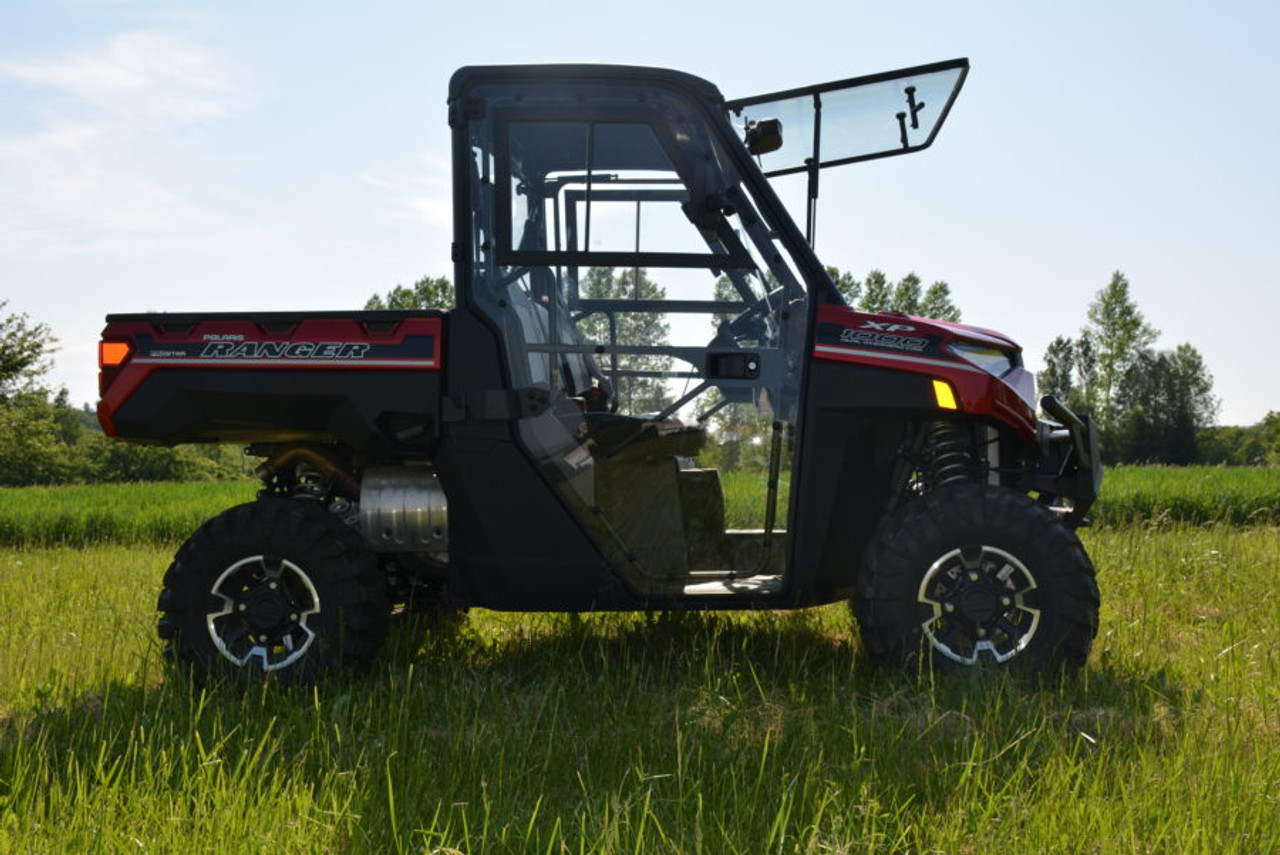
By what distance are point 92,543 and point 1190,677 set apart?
41.9 feet

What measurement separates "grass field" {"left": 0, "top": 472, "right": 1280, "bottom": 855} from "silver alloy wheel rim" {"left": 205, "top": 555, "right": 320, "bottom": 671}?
0.19 m

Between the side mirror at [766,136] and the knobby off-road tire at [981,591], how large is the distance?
4.70 feet

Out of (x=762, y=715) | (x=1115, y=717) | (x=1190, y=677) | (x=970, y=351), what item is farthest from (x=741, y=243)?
(x=1190, y=677)

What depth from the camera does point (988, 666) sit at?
12.1 feet

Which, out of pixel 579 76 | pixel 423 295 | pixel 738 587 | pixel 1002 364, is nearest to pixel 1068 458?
pixel 1002 364

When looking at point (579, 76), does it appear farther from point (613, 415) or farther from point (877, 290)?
point (877, 290)

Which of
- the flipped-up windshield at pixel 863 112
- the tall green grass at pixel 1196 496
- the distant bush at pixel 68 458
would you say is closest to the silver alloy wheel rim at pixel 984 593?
the flipped-up windshield at pixel 863 112

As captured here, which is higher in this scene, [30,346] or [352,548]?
[30,346]

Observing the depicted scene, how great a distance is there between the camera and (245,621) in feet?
13.0

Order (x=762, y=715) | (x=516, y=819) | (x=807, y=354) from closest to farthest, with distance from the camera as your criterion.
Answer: (x=516, y=819) → (x=762, y=715) → (x=807, y=354)

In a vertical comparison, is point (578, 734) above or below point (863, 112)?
below

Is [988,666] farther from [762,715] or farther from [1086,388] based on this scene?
[1086,388]

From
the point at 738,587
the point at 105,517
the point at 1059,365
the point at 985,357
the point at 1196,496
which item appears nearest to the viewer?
the point at 738,587

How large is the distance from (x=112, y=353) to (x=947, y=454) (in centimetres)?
315
